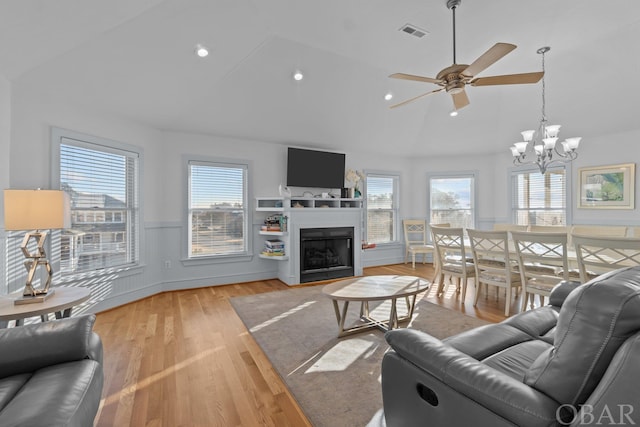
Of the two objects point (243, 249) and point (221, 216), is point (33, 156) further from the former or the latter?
point (243, 249)

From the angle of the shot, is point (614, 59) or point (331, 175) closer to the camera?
point (614, 59)

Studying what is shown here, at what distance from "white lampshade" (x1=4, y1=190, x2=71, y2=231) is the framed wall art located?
24.5ft

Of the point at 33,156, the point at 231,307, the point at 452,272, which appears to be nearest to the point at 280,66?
the point at 33,156

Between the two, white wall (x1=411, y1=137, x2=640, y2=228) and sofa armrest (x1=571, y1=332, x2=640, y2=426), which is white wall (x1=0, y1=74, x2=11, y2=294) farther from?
white wall (x1=411, y1=137, x2=640, y2=228)

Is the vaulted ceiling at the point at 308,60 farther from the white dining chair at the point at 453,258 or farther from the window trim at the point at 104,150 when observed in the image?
the white dining chair at the point at 453,258

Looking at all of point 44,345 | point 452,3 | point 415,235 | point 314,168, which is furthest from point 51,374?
point 415,235

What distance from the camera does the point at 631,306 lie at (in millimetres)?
857

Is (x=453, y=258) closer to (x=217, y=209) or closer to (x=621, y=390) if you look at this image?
(x=621, y=390)

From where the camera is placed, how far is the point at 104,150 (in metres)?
3.78

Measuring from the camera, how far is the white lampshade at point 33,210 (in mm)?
2119

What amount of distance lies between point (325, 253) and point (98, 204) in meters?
3.50

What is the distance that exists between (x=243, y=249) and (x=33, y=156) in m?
2.95

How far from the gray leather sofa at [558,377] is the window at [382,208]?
206 inches

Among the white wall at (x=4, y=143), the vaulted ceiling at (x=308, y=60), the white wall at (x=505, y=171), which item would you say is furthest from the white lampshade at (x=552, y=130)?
the white wall at (x=4, y=143)
